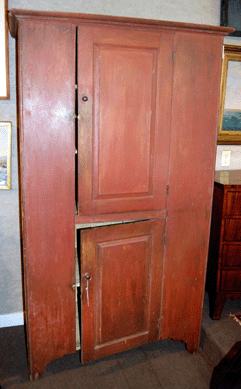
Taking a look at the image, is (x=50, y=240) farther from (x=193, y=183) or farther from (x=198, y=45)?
(x=198, y=45)

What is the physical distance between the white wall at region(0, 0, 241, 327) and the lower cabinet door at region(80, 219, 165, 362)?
752 mm

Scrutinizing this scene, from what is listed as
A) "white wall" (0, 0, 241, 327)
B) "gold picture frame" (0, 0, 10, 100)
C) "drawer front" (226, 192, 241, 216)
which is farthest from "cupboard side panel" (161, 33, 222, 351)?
"gold picture frame" (0, 0, 10, 100)

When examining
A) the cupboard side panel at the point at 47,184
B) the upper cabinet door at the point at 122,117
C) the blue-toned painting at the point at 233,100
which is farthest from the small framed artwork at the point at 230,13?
the cupboard side panel at the point at 47,184

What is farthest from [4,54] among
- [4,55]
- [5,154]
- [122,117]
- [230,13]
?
[230,13]

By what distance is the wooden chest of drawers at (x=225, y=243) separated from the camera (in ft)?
6.64

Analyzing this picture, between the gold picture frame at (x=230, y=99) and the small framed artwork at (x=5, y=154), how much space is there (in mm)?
1544

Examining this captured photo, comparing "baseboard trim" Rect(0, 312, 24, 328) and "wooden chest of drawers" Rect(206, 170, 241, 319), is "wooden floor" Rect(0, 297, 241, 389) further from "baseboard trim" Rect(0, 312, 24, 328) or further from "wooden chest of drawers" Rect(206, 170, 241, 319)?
"wooden chest of drawers" Rect(206, 170, 241, 319)

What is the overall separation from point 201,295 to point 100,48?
1.52m

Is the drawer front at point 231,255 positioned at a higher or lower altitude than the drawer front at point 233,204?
lower

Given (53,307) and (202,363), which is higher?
(53,307)

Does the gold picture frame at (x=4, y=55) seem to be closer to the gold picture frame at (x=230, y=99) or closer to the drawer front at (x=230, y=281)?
the gold picture frame at (x=230, y=99)

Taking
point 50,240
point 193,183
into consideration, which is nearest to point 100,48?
point 193,183

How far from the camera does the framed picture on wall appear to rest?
189cm

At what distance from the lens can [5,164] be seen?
208 cm
